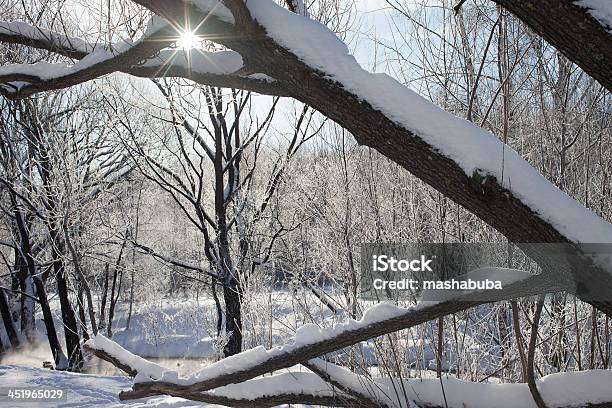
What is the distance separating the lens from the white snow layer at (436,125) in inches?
53.2

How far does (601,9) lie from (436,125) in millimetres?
486

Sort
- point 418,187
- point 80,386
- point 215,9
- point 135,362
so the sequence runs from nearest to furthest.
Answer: point 215,9 < point 135,362 < point 418,187 < point 80,386

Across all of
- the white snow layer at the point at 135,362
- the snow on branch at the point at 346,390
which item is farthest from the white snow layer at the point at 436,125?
the white snow layer at the point at 135,362

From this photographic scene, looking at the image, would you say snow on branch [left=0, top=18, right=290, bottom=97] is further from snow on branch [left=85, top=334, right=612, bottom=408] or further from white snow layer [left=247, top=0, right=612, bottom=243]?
snow on branch [left=85, top=334, right=612, bottom=408]

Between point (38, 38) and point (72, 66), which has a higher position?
point (38, 38)

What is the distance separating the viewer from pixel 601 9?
1234mm

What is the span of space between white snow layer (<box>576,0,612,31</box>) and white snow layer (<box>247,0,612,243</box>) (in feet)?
0.04

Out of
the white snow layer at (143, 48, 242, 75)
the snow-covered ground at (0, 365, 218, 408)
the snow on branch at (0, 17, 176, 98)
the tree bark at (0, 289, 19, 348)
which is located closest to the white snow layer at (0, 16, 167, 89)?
the snow on branch at (0, 17, 176, 98)

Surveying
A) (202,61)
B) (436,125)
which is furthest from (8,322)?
(436,125)

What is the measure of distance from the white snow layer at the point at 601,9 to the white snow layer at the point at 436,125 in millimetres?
11

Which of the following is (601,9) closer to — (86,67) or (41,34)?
(86,67)

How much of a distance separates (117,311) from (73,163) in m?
14.5

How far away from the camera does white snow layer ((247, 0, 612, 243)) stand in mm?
1352

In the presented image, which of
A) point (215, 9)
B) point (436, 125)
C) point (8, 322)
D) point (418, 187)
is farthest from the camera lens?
point (8, 322)
